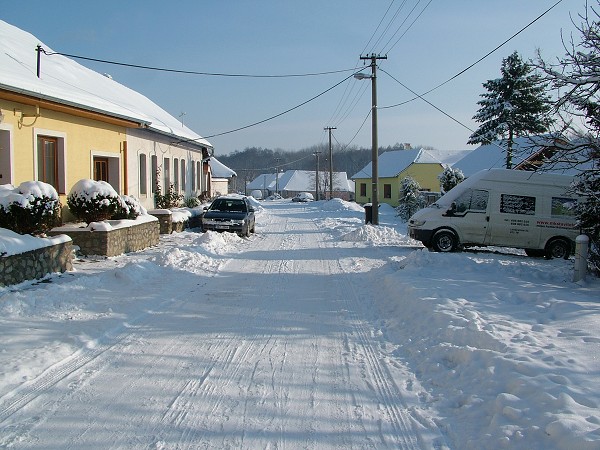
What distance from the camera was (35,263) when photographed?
9570 millimetres

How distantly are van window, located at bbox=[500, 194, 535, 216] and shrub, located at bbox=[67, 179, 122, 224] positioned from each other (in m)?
→ 11.3

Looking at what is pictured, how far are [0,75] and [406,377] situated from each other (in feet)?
36.2

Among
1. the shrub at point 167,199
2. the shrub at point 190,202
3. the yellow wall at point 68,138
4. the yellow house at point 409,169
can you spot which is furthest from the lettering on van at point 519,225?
the yellow house at point 409,169

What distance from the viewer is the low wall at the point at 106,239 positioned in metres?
13.0

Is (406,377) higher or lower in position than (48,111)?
lower

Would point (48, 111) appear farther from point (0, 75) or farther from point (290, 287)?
point (290, 287)

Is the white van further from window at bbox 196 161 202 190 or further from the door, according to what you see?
window at bbox 196 161 202 190

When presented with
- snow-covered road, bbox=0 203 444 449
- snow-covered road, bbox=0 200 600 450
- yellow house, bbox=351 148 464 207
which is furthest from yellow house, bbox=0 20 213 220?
yellow house, bbox=351 148 464 207

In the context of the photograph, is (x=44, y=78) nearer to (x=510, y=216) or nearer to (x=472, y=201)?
(x=472, y=201)

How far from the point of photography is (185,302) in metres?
8.95

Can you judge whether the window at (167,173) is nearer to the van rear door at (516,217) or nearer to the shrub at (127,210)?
the shrub at (127,210)

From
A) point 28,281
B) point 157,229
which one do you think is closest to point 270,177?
point 157,229

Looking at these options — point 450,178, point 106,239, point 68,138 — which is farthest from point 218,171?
point 106,239

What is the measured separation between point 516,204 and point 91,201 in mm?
12239
